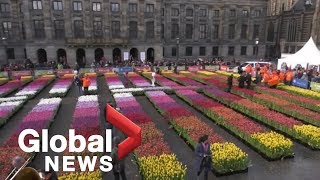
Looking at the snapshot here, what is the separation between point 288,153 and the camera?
12.8m

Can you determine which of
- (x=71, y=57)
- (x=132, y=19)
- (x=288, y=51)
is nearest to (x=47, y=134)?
(x=71, y=57)

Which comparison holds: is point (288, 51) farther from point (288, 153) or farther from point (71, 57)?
point (288, 153)

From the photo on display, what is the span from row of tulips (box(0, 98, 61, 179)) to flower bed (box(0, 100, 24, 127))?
142cm

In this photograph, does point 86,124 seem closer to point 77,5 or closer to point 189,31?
point 77,5

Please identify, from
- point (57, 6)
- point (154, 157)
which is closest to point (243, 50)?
point (57, 6)

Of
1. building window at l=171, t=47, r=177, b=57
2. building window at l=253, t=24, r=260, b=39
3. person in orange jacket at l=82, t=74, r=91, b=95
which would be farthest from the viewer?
building window at l=253, t=24, r=260, b=39

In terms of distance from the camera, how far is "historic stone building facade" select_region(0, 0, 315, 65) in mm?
50719

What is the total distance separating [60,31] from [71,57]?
5.21 m

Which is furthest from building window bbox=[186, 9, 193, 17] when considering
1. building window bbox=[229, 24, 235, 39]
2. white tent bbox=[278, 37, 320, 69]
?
white tent bbox=[278, 37, 320, 69]

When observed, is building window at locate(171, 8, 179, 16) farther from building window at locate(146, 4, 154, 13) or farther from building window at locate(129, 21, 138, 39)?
building window at locate(129, 21, 138, 39)

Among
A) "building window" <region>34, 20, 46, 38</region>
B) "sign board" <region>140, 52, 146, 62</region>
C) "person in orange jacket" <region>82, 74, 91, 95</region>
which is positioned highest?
"building window" <region>34, 20, 46, 38</region>

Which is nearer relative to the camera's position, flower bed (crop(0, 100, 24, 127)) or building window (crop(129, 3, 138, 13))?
flower bed (crop(0, 100, 24, 127))

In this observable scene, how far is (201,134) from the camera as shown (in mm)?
14367

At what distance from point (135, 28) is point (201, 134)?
145ft
